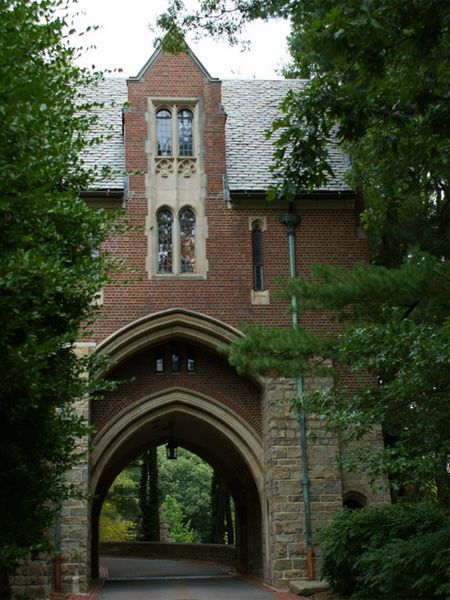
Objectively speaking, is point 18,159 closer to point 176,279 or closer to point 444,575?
point 444,575

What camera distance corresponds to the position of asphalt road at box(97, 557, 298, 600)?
14.7 metres

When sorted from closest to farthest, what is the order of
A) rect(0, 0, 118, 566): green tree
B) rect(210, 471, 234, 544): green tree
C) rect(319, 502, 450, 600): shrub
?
rect(0, 0, 118, 566): green tree → rect(319, 502, 450, 600): shrub → rect(210, 471, 234, 544): green tree

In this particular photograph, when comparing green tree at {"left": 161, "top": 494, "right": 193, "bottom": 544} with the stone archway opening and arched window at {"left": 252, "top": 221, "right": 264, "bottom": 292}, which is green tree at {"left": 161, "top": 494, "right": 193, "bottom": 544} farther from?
arched window at {"left": 252, "top": 221, "right": 264, "bottom": 292}

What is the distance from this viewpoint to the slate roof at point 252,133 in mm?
18047

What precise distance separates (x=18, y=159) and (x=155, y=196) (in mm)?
10457

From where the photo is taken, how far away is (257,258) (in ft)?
57.6

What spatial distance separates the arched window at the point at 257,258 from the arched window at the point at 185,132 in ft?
7.17

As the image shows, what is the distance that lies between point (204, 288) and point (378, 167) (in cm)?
676

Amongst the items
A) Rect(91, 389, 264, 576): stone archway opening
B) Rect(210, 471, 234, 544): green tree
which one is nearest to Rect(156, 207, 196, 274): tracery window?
Rect(91, 389, 264, 576): stone archway opening

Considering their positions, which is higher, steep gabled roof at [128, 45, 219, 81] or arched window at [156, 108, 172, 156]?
steep gabled roof at [128, 45, 219, 81]

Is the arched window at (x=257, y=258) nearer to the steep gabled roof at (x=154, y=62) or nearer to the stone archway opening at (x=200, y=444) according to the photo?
the stone archway opening at (x=200, y=444)

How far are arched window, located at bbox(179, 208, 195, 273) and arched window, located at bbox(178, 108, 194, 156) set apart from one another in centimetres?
137

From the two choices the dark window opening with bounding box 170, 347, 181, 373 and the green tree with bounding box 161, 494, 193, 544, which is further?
the green tree with bounding box 161, 494, 193, 544

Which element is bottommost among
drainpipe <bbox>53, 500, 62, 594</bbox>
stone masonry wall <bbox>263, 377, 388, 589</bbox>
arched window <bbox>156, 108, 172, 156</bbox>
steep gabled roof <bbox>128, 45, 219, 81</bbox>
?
drainpipe <bbox>53, 500, 62, 594</bbox>
